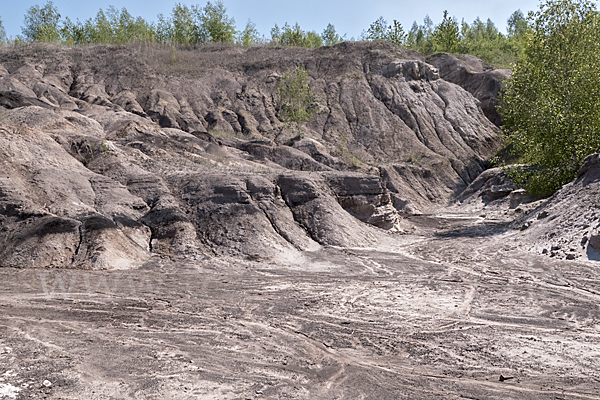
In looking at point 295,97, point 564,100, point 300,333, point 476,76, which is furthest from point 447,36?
point 300,333

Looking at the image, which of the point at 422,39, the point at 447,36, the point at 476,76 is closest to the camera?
the point at 476,76

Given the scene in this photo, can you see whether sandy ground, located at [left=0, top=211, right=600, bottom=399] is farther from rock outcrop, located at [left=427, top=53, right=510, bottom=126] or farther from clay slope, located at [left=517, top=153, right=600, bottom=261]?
rock outcrop, located at [left=427, top=53, right=510, bottom=126]

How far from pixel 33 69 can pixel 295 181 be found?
32.2 meters

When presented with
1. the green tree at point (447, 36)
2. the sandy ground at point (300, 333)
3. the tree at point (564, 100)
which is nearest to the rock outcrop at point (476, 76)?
the green tree at point (447, 36)

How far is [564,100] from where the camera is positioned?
68.5 ft

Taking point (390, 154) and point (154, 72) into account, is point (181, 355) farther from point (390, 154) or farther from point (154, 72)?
point (154, 72)

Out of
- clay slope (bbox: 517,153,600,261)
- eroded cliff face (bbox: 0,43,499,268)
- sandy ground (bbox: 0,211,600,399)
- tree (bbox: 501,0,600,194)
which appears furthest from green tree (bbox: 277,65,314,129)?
sandy ground (bbox: 0,211,600,399)

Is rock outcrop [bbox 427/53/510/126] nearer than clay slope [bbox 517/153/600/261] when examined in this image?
No

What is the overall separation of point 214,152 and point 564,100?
16.6 metres

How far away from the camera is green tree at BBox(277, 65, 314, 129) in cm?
3612

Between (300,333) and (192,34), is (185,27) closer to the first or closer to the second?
Answer: (192,34)

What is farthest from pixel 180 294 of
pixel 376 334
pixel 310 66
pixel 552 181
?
pixel 310 66

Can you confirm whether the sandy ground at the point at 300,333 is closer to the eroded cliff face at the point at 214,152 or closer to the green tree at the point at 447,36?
the eroded cliff face at the point at 214,152

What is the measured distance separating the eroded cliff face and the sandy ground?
196cm
